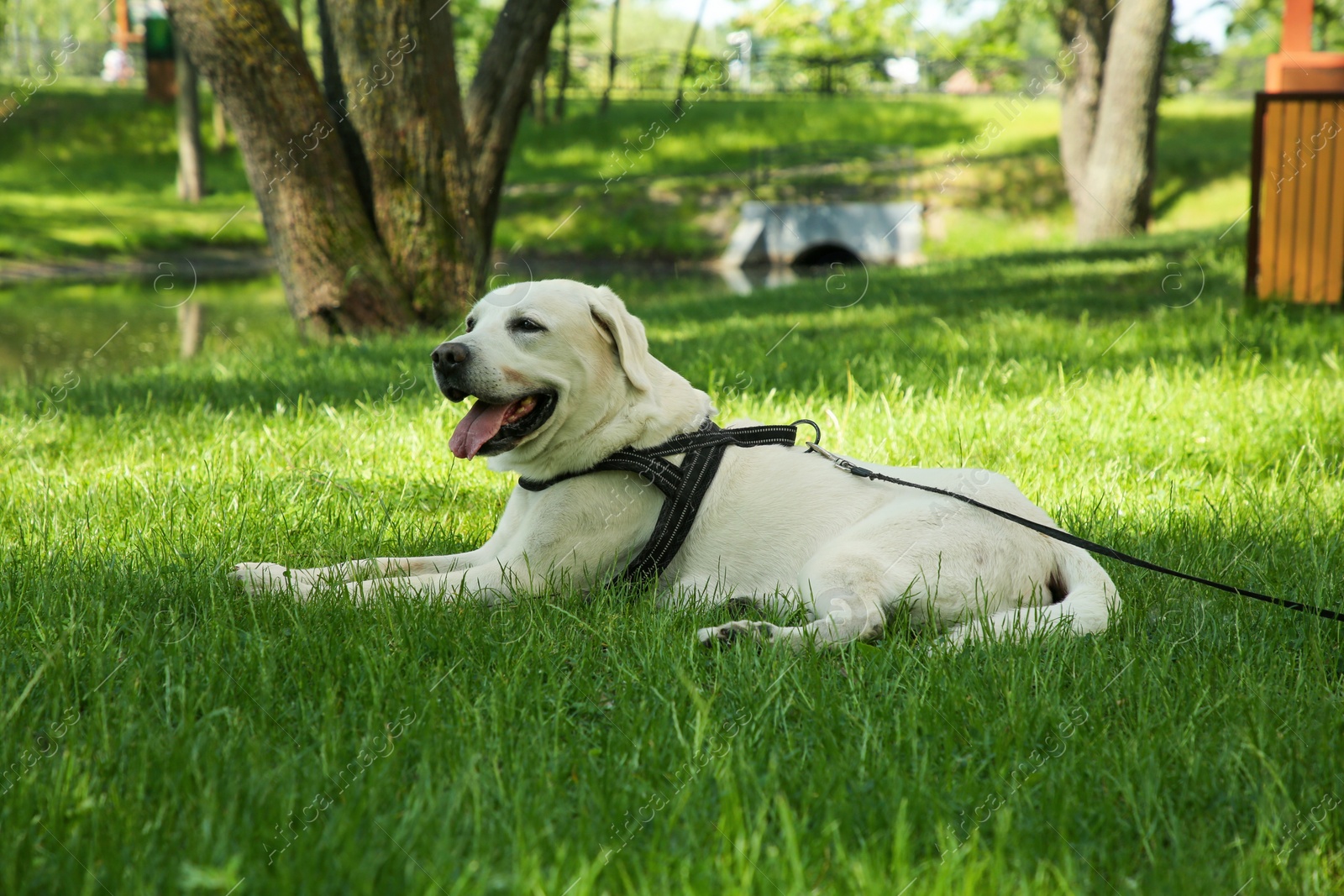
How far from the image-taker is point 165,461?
200 inches

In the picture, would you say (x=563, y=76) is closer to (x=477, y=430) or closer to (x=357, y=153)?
(x=357, y=153)

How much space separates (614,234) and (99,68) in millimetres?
46631

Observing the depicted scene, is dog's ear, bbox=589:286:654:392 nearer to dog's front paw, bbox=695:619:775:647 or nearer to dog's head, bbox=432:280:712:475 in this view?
dog's head, bbox=432:280:712:475

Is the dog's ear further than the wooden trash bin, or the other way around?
the wooden trash bin

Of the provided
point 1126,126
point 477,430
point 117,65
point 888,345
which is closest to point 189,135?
point 1126,126

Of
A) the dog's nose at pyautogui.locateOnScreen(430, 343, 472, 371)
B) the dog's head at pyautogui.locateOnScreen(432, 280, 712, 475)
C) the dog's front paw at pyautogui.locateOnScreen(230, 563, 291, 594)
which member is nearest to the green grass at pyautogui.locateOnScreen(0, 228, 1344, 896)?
the dog's front paw at pyautogui.locateOnScreen(230, 563, 291, 594)

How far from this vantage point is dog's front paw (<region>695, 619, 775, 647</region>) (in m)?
2.77

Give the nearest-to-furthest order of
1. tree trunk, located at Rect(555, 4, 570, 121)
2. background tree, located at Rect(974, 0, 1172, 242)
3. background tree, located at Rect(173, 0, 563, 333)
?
background tree, located at Rect(173, 0, 563, 333) < background tree, located at Rect(974, 0, 1172, 242) < tree trunk, located at Rect(555, 4, 570, 121)

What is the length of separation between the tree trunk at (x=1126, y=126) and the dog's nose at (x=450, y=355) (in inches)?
628

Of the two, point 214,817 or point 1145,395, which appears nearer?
point 214,817

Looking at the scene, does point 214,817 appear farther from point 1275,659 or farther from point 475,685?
point 1275,659

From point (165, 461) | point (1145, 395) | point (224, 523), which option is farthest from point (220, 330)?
point (1145, 395)

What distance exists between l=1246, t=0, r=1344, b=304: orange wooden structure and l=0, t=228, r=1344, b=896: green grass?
14.9 ft

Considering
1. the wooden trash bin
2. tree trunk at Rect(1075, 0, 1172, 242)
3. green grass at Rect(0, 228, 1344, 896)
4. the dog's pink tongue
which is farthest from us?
tree trunk at Rect(1075, 0, 1172, 242)
